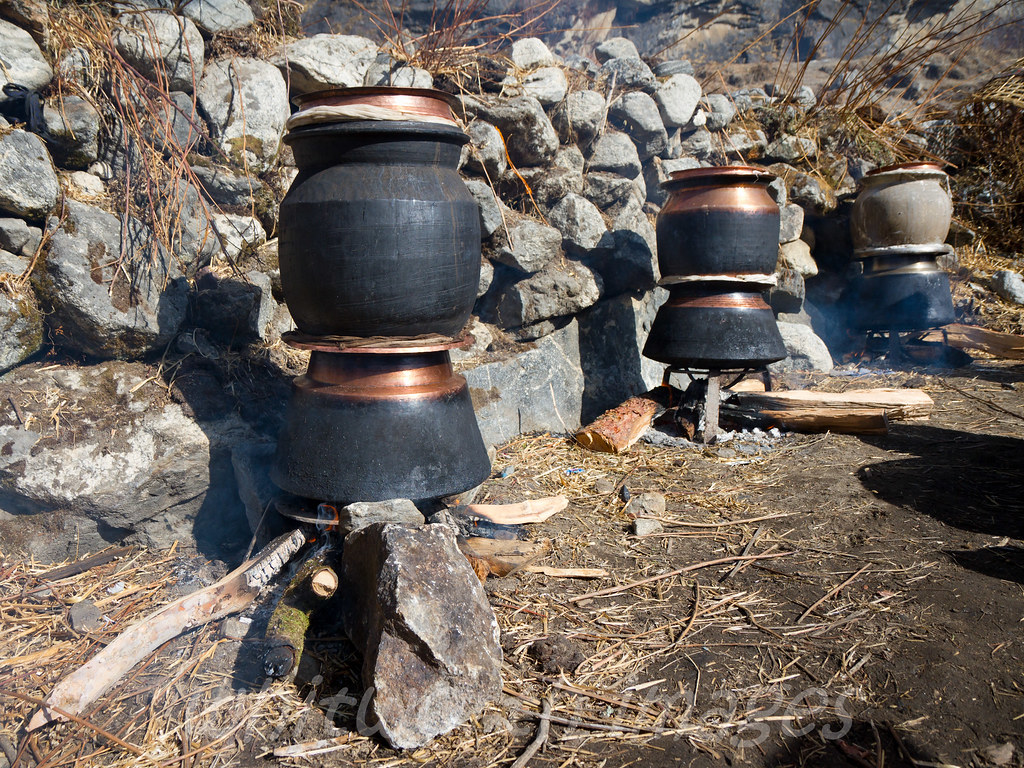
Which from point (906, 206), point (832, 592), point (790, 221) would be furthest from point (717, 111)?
point (832, 592)

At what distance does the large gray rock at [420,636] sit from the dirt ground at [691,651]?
2.9 inches

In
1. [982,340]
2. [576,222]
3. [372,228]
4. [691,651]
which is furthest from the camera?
[982,340]

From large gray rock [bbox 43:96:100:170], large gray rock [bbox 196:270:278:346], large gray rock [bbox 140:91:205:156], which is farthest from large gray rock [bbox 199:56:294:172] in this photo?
large gray rock [bbox 196:270:278:346]

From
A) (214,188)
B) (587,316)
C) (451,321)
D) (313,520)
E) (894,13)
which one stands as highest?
(894,13)

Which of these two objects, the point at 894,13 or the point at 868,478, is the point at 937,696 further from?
the point at 894,13

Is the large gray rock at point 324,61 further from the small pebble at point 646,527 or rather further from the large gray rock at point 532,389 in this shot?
the small pebble at point 646,527

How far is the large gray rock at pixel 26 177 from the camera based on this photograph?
282 centimetres

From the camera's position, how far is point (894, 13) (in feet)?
37.9

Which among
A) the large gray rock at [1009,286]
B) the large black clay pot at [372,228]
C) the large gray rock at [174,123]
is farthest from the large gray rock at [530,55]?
the large gray rock at [1009,286]

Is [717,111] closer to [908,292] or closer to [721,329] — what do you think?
[908,292]

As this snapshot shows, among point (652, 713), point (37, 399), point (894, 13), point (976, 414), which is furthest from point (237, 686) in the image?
point (894, 13)

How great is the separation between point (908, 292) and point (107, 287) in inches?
239

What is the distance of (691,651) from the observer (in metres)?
2.24

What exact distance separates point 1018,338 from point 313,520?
6.29 meters
